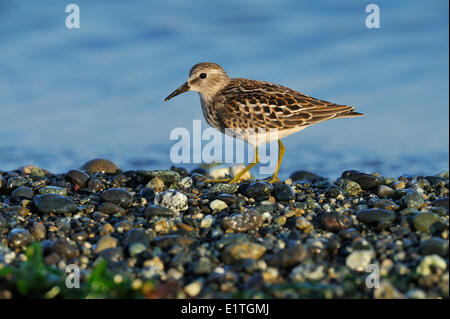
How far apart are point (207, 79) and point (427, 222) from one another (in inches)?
158

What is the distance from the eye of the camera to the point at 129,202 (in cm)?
608

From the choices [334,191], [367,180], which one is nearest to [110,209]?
[334,191]

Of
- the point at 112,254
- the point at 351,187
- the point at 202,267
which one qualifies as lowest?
the point at 202,267

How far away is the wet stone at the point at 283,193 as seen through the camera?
6.19m

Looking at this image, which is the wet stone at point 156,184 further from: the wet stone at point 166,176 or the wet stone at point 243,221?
the wet stone at point 243,221

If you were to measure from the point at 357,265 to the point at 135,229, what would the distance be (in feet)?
7.08

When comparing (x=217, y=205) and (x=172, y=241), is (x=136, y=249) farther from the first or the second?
(x=217, y=205)

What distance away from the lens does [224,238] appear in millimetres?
4895

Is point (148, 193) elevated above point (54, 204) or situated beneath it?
elevated above

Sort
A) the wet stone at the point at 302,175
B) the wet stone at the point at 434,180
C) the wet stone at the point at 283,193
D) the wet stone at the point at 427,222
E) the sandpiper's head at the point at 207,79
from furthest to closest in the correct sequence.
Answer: the wet stone at the point at 302,175
the sandpiper's head at the point at 207,79
the wet stone at the point at 434,180
the wet stone at the point at 283,193
the wet stone at the point at 427,222

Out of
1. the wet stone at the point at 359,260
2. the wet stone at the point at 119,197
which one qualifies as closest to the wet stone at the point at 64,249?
the wet stone at the point at 119,197

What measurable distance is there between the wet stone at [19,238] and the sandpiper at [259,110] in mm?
3205

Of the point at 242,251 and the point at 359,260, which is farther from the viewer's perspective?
the point at 242,251

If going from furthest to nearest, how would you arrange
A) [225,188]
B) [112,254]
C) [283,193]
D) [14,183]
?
[14,183], [225,188], [283,193], [112,254]
